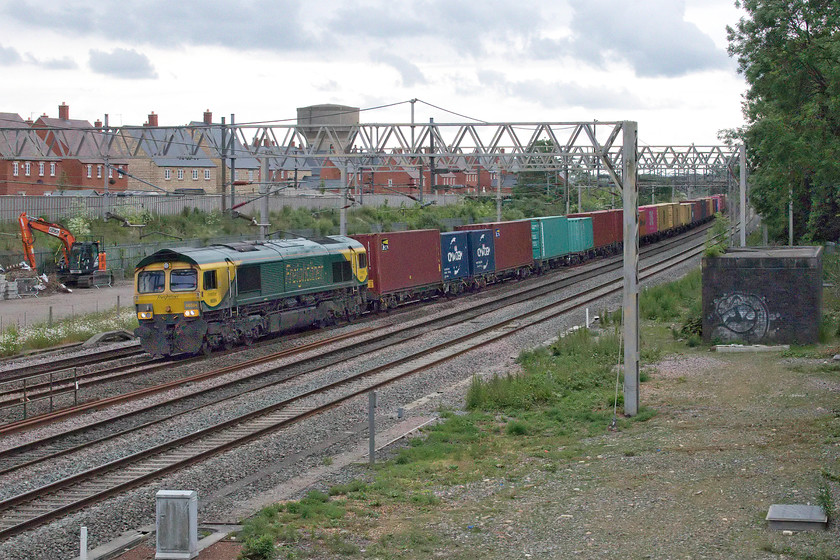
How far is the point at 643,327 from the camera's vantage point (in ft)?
94.8

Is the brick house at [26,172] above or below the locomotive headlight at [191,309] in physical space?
above

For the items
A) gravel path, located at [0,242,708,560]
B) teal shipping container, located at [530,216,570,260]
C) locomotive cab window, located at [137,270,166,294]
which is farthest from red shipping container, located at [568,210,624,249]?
locomotive cab window, located at [137,270,166,294]

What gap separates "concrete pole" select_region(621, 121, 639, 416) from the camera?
1634 cm

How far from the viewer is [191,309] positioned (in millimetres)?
23750

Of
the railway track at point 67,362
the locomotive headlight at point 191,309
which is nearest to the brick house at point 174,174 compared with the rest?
the railway track at point 67,362

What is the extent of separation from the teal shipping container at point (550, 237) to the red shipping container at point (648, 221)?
12.3m

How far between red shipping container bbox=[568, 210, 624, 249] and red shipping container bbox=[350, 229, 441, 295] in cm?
2052

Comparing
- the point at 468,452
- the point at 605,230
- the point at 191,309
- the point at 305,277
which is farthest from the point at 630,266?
the point at 605,230

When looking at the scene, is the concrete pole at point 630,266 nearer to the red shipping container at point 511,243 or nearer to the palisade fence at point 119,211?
the red shipping container at point 511,243

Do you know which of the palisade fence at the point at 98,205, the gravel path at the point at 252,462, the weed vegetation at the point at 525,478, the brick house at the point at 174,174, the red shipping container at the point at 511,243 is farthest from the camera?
the brick house at the point at 174,174

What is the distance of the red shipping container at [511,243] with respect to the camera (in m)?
42.7

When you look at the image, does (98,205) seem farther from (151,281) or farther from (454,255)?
(151,281)

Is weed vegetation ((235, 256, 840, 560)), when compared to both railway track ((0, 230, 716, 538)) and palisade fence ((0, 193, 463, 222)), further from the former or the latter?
palisade fence ((0, 193, 463, 222))

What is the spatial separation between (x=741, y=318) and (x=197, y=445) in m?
14.9
